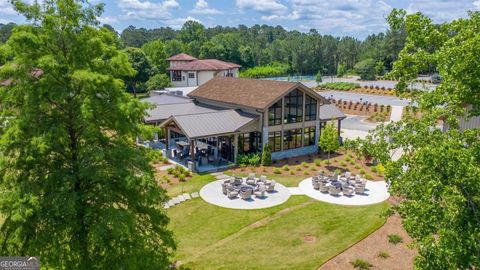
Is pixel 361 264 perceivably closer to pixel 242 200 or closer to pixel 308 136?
pixel 242 200

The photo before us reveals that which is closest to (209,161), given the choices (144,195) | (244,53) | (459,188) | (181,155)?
(181,155)

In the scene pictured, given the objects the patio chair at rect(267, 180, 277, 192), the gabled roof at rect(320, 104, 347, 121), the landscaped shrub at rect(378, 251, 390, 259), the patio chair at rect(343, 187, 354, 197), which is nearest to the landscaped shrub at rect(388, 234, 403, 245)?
the landscaped shrub at rect(378, 251, 390, 259)

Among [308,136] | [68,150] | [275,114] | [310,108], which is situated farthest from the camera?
[308,136]

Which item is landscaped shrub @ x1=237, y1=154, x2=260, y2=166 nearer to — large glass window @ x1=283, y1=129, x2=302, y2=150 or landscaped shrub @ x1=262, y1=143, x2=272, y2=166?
landscaped shrub @ x1=262, y1=143, x2=272, y2=166

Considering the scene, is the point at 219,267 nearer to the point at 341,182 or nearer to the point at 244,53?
the point at 341,182

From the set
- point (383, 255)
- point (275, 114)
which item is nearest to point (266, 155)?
point (275, 114)

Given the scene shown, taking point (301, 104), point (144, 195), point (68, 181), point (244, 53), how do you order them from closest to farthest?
point (68, 181) → point (144, 195) → point (301, 104) → point (244, 53)

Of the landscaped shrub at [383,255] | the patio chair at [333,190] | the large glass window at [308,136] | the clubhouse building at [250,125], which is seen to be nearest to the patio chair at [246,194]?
the patio chair at [333,190]
